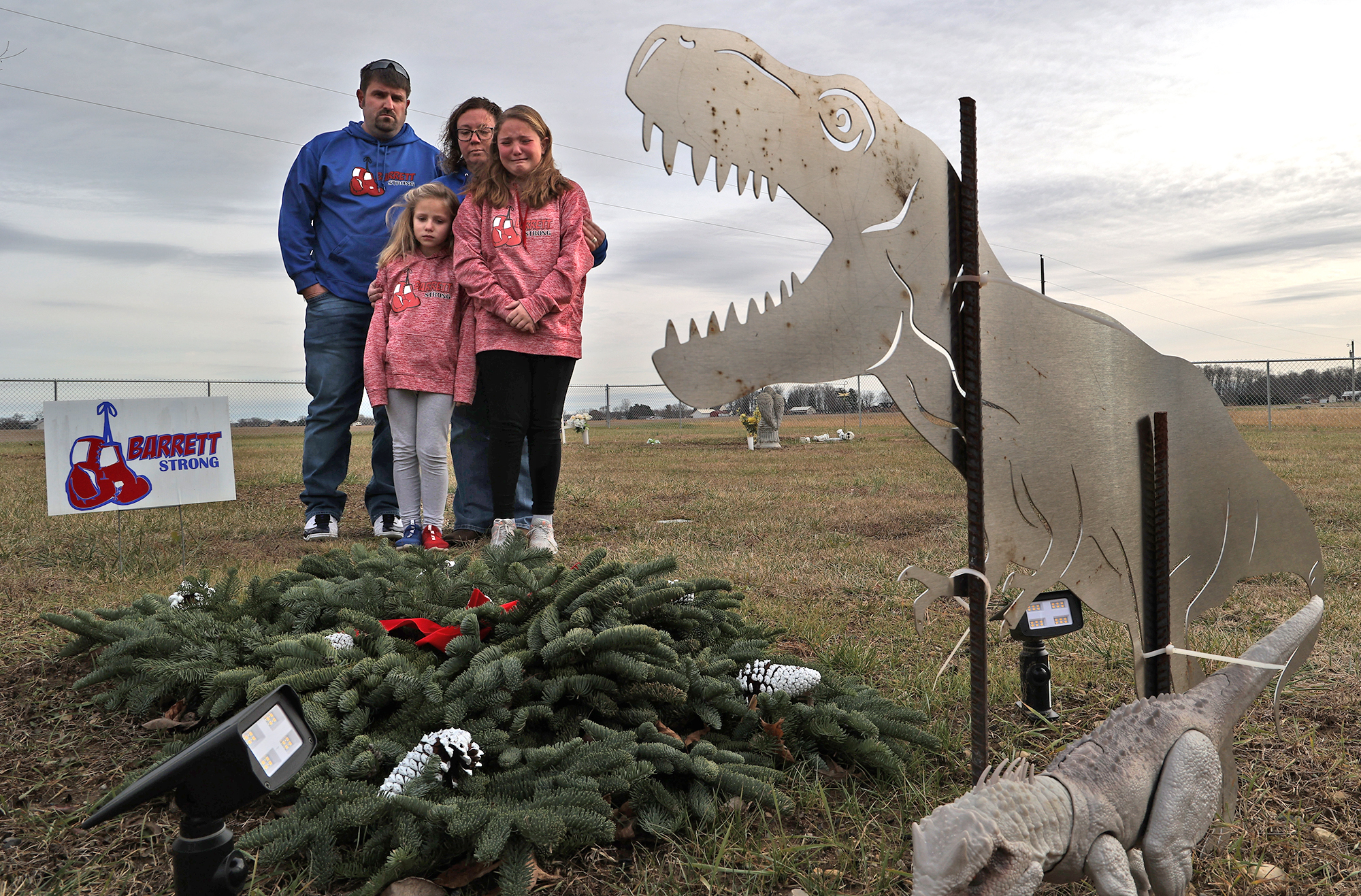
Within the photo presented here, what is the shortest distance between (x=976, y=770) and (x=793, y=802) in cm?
47

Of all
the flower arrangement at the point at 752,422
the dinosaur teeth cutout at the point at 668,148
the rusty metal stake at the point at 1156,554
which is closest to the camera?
the dinosaur teeth cutout at the point at 668,148

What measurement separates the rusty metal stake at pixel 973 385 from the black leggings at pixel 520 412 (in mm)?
2453

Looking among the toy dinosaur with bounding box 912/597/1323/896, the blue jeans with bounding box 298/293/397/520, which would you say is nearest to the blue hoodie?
the blue jeans with bounding box 298/293/397/520

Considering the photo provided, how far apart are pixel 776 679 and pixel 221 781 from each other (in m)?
1.58

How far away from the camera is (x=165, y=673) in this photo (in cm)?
248

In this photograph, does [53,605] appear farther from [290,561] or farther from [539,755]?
[539,755]

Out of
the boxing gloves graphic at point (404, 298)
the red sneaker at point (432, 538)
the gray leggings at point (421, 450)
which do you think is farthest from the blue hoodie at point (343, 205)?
the red sneaker at point (432, 538)

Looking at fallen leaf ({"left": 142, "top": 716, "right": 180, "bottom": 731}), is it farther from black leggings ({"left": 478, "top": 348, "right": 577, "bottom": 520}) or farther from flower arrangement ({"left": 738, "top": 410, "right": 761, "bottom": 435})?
flower arrangement ({"left": 738, "top": 410, "right": 761, "bottom": 435})

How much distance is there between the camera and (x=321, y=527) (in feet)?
18.3

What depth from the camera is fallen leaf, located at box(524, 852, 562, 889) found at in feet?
5.86

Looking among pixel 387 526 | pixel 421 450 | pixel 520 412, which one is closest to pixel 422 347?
pixel 421 450

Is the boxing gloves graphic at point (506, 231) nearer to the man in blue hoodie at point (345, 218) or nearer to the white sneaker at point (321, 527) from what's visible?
the man in blue hoodie at point (345, 218)

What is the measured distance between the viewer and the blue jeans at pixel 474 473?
5109mm

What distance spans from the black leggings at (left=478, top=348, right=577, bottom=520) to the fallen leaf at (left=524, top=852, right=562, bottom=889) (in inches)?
99.6
